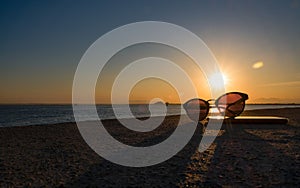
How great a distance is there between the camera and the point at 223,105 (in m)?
17.9

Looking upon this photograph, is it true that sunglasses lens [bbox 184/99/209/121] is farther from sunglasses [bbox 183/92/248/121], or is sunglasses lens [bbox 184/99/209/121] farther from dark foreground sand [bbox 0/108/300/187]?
dark foreground sand [bbox 0/108/300/187]

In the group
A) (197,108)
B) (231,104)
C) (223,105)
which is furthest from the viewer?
(197,108)

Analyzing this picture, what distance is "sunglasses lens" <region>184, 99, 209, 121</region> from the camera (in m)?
18.6

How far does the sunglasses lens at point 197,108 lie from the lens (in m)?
18.6

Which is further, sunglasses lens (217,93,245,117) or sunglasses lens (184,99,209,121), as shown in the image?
sunglasses lens (184,99,209,121)

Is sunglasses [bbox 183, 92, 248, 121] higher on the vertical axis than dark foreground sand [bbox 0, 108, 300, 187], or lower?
higher

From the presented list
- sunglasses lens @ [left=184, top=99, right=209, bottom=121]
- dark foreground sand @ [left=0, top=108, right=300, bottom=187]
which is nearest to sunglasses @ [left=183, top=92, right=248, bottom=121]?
sunglasses lens @ [left=184, top=99, right=209, bottom=121]

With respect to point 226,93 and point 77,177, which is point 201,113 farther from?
point 77,177

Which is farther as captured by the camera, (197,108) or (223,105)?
(197,108)

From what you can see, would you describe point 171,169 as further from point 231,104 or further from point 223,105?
point 223,105

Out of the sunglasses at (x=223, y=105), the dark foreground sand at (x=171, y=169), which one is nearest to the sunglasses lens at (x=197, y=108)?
the sunglasses at (x=223, y=105)

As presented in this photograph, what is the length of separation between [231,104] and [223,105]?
1.84 feet

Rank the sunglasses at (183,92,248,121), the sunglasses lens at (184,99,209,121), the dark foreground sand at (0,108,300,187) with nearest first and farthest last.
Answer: the dark foreground sand at (0,108,300,187), the sunglasses at (183,92,248,121), the sunglasses lens at (184,99,209,121)

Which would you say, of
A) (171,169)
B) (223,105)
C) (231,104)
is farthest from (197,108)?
(171,169)
